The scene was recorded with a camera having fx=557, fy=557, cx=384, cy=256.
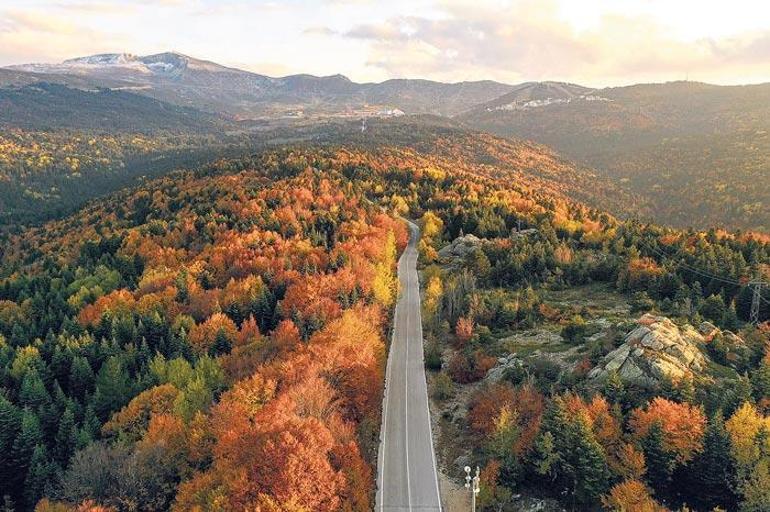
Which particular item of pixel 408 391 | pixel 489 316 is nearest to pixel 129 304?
pixel 408 391

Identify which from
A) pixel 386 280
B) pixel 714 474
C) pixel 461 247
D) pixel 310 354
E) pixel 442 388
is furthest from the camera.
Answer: pixel 461 247

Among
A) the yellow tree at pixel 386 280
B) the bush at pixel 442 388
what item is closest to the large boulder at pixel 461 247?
the yellow tree at pixel 386 280

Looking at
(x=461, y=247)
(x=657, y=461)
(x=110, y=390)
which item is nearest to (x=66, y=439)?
(x=110, y=390)

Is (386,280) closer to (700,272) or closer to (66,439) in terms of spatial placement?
(700,272)

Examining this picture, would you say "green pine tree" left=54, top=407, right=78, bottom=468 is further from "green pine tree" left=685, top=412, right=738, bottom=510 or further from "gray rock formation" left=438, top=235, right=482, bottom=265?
"gray rock formation" left=438, top=235, right=482, bottom=265

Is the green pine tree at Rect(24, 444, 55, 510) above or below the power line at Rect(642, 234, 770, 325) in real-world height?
below

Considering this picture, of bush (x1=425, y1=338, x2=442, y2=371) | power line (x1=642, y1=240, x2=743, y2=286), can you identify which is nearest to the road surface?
bush (x1=425, y1=338, x2=442, y2=371)
